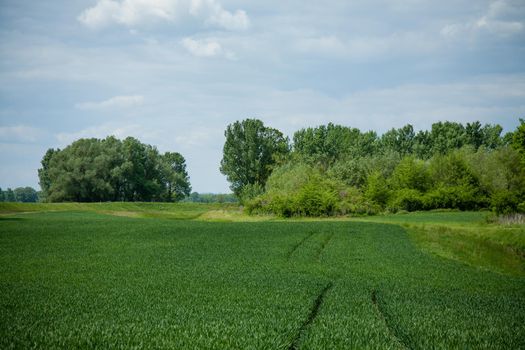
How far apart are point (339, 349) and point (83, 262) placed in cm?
1875

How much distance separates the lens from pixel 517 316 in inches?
564

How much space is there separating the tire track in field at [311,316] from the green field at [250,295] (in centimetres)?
5

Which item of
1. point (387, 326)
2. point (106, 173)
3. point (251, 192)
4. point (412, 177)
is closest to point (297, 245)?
point (387, 326)

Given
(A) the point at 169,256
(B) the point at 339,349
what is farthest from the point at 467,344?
(A) the point at 169,256

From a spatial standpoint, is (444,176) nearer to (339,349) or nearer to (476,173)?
(476,173)

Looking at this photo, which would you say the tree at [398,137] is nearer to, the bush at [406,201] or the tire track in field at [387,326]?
the bush at [406,201]

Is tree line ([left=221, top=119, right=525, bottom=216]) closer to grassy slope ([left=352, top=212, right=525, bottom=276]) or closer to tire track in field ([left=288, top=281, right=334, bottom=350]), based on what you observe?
grassy slope ([left=352, top=212, right=525, bottom=276])

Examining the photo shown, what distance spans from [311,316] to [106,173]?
362 ft

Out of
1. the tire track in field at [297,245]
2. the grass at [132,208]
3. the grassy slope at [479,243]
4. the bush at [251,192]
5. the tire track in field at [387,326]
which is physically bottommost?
the grassy slope at [479,243]

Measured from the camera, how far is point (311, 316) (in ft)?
45.9

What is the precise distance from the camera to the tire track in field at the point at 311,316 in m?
11.1

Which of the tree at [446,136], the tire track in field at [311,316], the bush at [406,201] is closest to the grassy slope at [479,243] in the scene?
the tire track in field at [311,316]

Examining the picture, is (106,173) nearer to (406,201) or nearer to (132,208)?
(132,208)

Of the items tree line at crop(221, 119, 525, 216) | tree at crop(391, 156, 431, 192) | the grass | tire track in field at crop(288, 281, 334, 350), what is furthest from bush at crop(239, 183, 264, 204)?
tire track in field at crop(288, 281, 334, 350)
